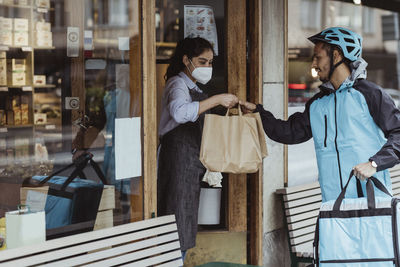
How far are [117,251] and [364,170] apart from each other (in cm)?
147

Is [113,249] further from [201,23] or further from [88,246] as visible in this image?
[201,23]

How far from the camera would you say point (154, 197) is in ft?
13.6

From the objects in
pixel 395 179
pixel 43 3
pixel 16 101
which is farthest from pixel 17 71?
pixel 395 179

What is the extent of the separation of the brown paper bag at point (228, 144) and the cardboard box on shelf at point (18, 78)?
3.50 metres

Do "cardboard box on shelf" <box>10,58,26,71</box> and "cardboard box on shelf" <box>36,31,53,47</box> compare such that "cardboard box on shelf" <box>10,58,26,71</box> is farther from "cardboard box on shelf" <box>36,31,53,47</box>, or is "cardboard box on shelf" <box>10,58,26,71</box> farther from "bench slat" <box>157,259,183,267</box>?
"bench slat" <box>157,259,183,267</box>

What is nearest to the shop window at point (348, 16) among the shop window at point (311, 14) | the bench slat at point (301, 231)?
the shop window at point (311, 14)

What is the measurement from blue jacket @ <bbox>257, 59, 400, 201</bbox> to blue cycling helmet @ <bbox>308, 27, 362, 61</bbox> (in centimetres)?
7

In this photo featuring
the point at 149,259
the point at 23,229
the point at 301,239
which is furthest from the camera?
the point at 301,239

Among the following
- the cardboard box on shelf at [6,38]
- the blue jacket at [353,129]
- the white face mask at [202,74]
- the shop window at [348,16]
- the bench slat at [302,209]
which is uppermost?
the shop window at [348,16]

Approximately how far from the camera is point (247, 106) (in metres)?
4.19

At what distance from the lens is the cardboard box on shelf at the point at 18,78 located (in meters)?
6.76

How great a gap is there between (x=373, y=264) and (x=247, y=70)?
2149mm

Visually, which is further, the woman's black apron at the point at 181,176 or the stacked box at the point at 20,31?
the stacked box at the point at 20,31

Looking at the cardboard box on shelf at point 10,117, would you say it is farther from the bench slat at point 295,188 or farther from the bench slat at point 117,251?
the bench slat at point 117,251
